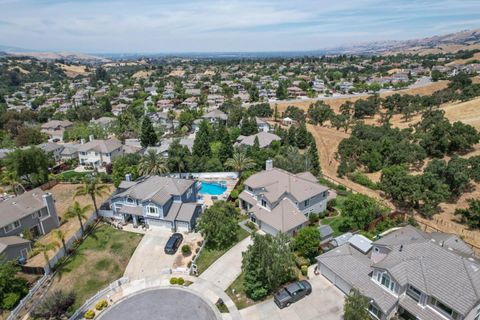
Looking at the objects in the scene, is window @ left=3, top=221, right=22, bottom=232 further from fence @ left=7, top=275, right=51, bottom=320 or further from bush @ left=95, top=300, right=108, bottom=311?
bush @ left=95, top=300, right=108, bottom=311

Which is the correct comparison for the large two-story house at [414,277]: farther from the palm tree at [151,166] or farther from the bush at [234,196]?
the palm tree at [151,166]

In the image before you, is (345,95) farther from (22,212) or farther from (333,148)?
(22,212)

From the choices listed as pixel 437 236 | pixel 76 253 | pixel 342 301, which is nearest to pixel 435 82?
pixel 437 236

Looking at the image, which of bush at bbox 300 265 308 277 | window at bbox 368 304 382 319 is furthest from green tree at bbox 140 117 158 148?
window at bbox 368 304 382 319

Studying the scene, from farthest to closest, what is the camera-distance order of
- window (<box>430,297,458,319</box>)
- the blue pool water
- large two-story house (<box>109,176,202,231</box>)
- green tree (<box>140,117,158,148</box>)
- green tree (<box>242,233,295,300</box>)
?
green tree (<box>140,117,158,148</box>), the blue pool water, large two-story house (<box>109,176,202,231</box>), green tree (<box>242,233,295,300</box>), window (<box>430,297,458,319</box>)

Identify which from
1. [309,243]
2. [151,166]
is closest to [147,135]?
[151,166]

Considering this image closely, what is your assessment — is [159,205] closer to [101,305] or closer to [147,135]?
[101,305]
